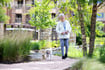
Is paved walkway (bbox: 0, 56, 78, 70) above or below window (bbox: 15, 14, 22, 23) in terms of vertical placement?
below

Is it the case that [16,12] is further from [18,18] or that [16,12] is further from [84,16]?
[84,16]

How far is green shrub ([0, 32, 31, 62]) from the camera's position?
4.65 metres

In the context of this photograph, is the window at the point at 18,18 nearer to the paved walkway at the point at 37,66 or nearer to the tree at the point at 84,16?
the tree at the point at 84,16

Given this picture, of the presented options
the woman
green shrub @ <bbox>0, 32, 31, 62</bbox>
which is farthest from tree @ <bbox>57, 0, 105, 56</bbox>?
green shrub @ <bbox>0, 32, 31, 62</bbox>

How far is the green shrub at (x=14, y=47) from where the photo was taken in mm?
4648

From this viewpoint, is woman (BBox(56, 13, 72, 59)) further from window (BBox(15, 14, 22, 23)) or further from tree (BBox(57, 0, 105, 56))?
window (BBox(15, 14, 22, 23))

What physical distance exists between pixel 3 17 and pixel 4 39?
18833 millimetres

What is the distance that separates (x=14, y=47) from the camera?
15.3 feet

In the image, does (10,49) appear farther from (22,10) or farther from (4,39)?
(22,10)

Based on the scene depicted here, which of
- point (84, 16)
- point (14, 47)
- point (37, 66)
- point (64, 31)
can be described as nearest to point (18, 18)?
point (64, 31)

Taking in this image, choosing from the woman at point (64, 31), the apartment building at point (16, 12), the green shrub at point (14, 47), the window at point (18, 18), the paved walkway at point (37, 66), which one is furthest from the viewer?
the window at point (18, 18)

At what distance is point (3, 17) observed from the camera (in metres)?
22.6

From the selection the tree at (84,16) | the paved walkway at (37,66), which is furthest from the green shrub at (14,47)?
the tree at (84,16)

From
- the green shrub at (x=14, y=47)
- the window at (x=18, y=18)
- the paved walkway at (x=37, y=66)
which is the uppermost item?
the window at (x=18, y=18)
